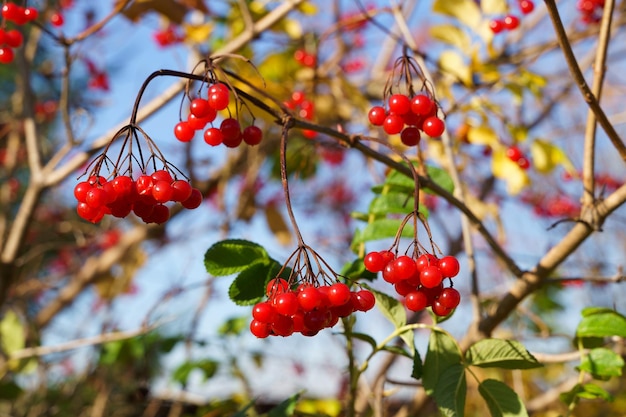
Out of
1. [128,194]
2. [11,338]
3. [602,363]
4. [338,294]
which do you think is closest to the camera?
[338,294]

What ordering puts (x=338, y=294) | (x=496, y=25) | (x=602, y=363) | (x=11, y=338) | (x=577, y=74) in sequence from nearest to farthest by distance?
(x=338, y=294) < (x=577, y=74) < (x=602, y=363) < (x=496, y=25) < (x=11, y=338)

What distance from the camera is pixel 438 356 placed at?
3.20 feet

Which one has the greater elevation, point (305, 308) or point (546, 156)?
point (546, 156)

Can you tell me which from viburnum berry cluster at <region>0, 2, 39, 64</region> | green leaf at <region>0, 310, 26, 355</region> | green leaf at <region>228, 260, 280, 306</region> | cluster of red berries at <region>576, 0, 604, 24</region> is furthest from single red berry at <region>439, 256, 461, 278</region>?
green leaf at <region>0, 310, 26, 355</region>

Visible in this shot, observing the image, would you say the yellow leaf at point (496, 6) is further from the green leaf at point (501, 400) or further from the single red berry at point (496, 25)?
the green leaf at point (501, 400)

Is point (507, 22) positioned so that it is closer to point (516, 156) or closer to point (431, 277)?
point (516, 156)

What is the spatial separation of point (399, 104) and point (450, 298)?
0.36 m

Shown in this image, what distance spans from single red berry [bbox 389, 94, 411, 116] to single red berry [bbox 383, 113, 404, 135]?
0.5 inches

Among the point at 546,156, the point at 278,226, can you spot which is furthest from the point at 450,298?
the point at 278,226

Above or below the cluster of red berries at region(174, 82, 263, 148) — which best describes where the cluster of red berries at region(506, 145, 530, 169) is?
above

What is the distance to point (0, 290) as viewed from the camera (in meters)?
2.07

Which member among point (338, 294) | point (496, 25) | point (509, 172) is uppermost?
point (496, 25)

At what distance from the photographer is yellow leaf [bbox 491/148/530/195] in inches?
76.8

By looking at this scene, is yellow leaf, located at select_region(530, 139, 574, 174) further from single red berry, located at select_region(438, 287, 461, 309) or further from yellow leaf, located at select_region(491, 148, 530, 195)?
single red berry, located at select_region(438, 287, 461, 309)
